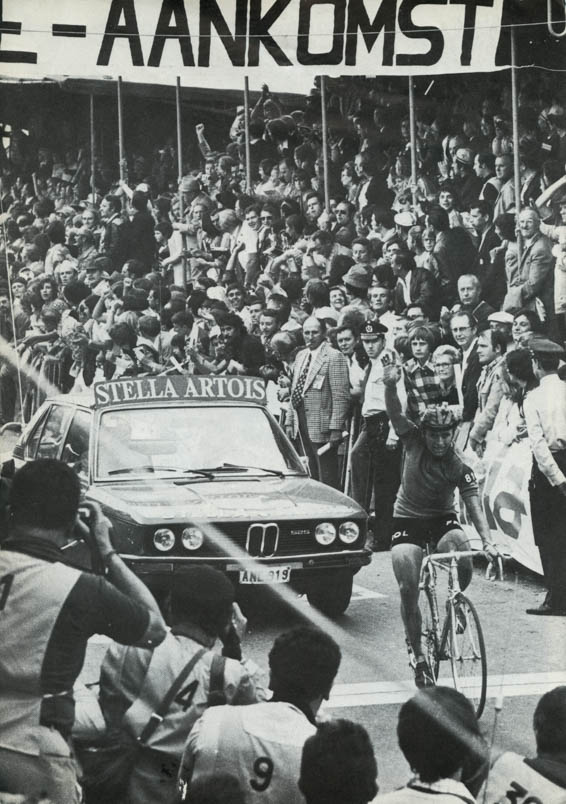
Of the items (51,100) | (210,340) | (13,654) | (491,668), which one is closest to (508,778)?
(491,668)

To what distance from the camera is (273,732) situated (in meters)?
3.27

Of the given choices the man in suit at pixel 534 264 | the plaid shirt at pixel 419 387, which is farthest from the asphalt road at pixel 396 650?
the man in suit at pixel 534 264

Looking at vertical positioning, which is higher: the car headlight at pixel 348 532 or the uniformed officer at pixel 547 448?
the uniformed officer at pixel 547 448

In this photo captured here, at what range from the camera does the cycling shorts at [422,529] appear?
420 centimetres

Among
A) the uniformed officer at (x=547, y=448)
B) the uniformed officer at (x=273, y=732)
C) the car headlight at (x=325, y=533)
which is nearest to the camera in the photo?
the uniformed officer at (x=273, y=732)

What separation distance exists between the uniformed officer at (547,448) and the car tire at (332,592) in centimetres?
81

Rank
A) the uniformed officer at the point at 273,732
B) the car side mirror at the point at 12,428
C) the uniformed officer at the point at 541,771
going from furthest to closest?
the car side mirror at the point at 12,428
the uniformed officer at the point at 541,771
the uniformed officer at the point at 273,732

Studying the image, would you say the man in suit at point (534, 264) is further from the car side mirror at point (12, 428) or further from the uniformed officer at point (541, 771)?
the car side mirror at point (12, 428)

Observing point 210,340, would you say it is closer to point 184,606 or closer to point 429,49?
point 184,606

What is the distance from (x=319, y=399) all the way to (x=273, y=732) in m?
1.42

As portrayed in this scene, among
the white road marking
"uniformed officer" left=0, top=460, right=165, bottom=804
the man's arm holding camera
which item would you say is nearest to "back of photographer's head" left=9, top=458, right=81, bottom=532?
"uniformed officer" left=0, top=460, right=165, bottom=804

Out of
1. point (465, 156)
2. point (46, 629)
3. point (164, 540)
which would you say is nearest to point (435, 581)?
point (164, 540)

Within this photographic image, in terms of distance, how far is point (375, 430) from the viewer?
13.9ft

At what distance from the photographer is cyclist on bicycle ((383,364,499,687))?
165 inches
